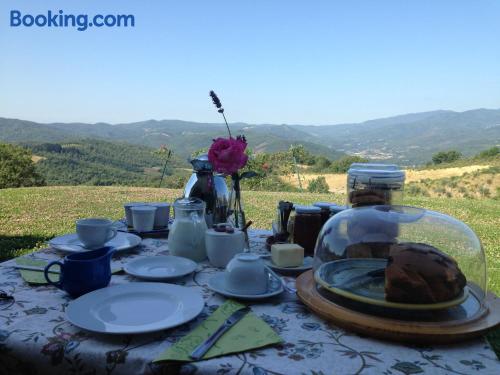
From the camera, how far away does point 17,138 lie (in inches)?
1490

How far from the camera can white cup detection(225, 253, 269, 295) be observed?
90 cm

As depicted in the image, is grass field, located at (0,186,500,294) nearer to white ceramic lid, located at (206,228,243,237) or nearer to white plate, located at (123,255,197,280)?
white ceramic lid, located at (206,228,243,237)

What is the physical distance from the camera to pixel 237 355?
25.7 inches

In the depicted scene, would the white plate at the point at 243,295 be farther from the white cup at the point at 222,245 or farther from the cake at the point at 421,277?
the cake at the point at 421,277

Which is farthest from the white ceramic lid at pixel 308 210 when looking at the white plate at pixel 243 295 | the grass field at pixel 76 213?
the grass field at pixel 76 213

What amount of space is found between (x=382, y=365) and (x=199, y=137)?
40.7 meters

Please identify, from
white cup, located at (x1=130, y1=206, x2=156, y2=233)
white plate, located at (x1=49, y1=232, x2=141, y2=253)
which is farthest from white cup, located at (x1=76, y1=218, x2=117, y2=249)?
white cup, located at (x1=130, y1=206, x2=156, y2=233)

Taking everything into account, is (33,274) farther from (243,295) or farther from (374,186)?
(374,186)

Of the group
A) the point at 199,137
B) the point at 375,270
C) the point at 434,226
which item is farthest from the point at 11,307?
the point at 199,137

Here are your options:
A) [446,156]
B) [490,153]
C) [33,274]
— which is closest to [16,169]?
[33,274]

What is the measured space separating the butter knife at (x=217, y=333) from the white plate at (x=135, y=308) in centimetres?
6

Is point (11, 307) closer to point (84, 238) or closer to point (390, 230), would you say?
point (84, 238)

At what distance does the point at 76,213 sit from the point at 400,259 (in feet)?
24.0

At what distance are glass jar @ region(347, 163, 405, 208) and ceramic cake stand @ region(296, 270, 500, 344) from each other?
1.46 feet
